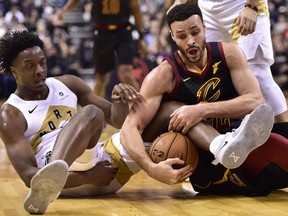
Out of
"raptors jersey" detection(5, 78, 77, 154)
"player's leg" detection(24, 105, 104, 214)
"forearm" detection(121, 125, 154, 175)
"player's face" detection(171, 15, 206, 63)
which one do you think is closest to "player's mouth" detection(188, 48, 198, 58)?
"player's face" detection(171, 15, 206, 63)

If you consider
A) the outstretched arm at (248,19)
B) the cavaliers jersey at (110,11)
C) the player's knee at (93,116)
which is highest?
the outstretched arm at (248,19)

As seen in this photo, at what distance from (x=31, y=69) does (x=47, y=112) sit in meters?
0.27

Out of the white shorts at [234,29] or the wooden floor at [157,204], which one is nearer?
the wooden floor at [157,204]

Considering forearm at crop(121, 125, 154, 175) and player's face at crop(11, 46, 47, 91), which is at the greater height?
player's face at crop(11, 46, 47, 91)

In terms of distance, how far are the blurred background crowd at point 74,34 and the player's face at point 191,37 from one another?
818 centimetres

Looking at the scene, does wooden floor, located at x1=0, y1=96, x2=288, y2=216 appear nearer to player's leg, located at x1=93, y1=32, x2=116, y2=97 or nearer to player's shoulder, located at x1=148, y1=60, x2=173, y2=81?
player's shoulder, located at x1=148, y1=60, x2=173, y2=81

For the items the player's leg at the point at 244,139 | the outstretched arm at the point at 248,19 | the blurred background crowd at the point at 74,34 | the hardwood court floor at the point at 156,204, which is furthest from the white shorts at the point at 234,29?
the blurred background crowd at the point at 74,34

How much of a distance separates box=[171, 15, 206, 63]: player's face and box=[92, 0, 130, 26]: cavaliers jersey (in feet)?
14.0

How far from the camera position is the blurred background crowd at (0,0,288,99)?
1305 cm

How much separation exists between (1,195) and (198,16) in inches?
63.7

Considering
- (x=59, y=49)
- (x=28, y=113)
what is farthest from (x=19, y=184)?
(x=59, y=49)

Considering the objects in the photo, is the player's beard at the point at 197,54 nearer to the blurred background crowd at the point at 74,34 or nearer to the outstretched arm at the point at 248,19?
the outstretched arm at the point at 248,19

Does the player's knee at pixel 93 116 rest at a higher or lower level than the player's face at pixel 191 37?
lower

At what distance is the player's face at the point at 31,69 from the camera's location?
13.5 feet
